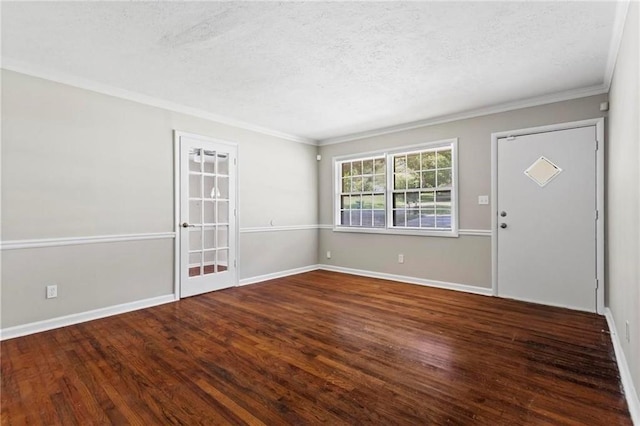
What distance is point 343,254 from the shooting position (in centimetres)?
582

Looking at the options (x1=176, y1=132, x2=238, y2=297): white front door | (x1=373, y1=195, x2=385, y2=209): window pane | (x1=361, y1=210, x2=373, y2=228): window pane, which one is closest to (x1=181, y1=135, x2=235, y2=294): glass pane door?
(x1=176, y1=132, x2=238, y2=297): white front door

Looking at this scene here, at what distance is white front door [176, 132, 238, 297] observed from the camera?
4.17 m

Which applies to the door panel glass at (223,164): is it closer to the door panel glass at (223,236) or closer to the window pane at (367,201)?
the door panel glass at (223,236)

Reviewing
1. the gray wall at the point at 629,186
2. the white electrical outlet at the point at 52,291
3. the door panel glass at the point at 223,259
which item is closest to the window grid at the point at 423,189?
the gray wall at the point at 629,186

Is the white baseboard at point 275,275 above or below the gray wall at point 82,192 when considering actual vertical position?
below

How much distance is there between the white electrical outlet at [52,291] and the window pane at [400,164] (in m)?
4.62

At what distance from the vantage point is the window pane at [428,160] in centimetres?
481

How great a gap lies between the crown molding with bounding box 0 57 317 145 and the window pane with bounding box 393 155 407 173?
217 cm

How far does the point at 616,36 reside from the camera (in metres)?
2.47

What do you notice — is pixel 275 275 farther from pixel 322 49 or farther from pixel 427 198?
pixel 322 49

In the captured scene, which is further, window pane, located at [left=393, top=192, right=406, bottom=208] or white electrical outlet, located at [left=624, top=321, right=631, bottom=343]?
window pane, located at [left=393, top=192, right=406, bottom=208]

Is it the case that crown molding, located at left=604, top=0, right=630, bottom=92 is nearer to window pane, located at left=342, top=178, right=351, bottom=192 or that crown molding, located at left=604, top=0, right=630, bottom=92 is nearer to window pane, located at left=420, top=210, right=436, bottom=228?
window pane, located at left=420, top=210, right=436, bottom=228

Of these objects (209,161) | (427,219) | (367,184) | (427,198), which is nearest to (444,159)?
(427,198)

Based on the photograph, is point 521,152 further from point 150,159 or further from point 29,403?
point 29,403
